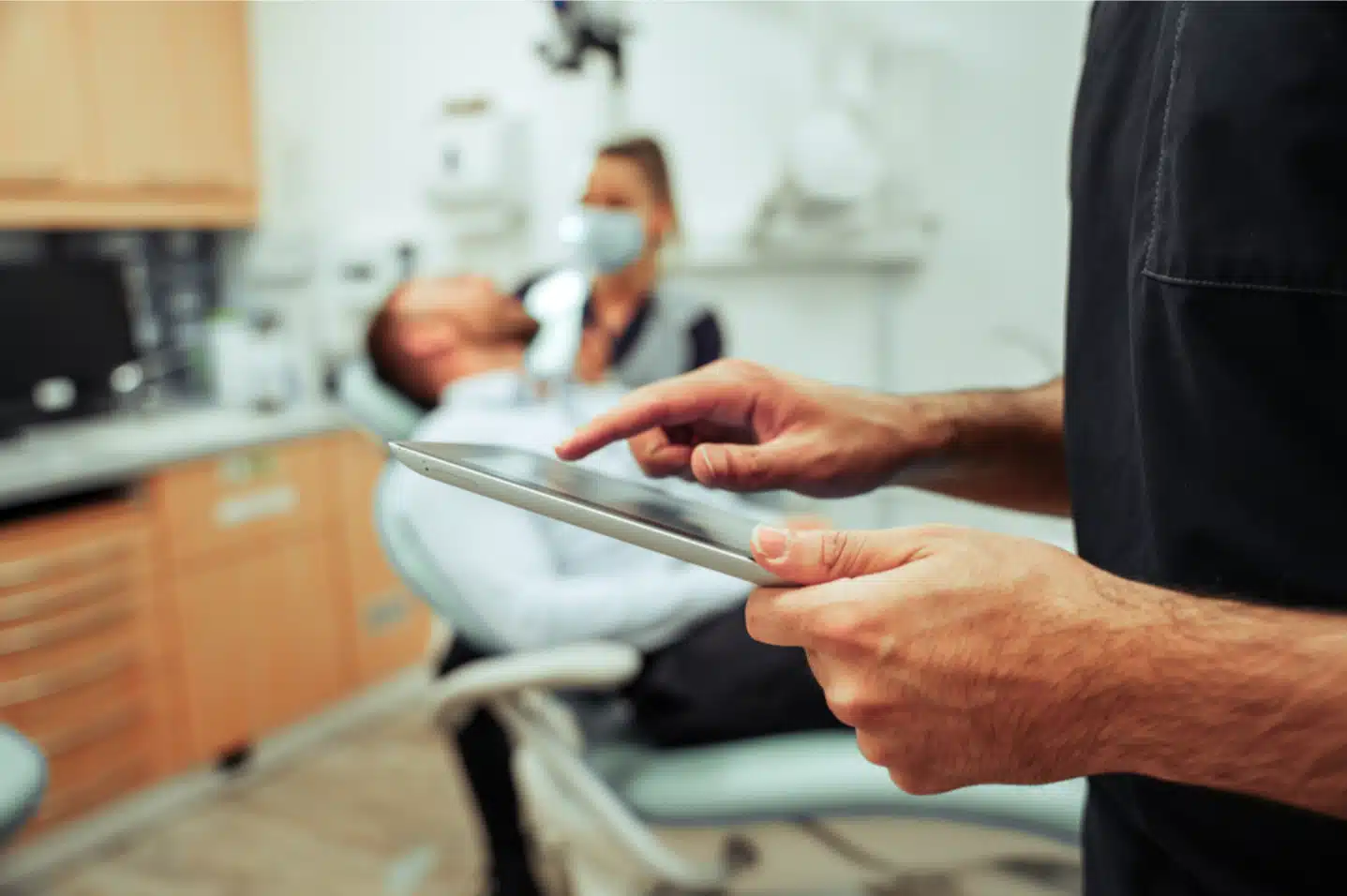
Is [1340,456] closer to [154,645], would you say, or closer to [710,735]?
[710,735]

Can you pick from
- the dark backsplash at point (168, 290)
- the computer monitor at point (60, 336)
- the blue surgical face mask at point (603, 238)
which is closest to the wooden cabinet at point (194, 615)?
the computer monitor at point (60, 336)

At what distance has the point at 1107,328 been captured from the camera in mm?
492

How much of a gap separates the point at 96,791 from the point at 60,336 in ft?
3.03

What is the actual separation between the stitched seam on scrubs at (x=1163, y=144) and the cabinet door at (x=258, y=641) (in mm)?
1819

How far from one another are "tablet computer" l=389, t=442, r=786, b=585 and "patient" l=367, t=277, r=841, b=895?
39cm

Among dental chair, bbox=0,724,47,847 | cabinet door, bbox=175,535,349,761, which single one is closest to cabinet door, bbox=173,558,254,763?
cabinet door, bbox=175,535,349,761

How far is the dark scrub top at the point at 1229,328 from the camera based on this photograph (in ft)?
1.11

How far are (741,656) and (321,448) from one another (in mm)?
1358

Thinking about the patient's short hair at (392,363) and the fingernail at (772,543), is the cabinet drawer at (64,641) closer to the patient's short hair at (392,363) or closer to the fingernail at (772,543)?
the patient's short hair at (392,363)

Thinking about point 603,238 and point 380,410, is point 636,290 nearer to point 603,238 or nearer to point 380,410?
point 603,238

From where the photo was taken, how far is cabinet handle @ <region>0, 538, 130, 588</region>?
1.52 metres

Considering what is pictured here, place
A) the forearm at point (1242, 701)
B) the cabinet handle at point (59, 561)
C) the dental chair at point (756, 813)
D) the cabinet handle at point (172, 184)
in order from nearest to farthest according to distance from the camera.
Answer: the forearm at point (1242, 701) < the dental chair at point (756, 813) < the cabinet handle at point (59, 561) < the cabinet handle at point (172, 184)

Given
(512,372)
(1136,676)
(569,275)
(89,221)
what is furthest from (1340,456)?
(89,221)

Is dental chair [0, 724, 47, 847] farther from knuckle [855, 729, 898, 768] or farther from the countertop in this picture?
the countertop
